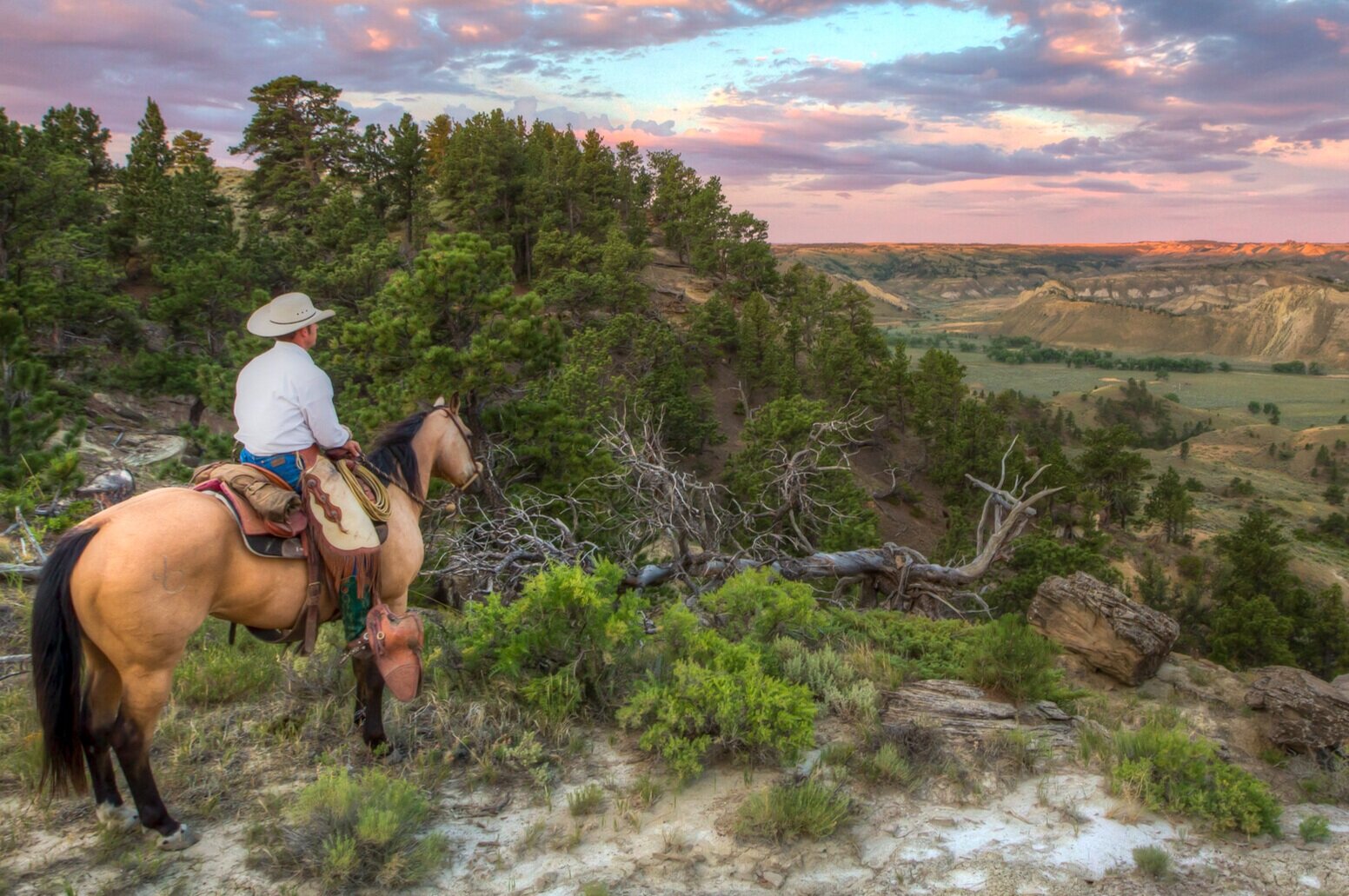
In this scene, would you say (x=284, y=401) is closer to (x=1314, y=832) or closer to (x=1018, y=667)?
(x=1018, y=667)

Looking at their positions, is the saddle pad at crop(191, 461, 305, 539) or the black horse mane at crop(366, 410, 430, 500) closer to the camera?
the saddle pad at crop(191, 461, 305, 539)

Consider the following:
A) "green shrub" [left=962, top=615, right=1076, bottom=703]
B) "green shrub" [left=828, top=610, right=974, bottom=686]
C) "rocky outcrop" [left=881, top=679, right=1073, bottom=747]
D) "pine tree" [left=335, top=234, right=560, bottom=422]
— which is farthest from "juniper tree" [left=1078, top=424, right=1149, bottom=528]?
"rocky outcrop" [left=881, top=679, right=1073, bottom=747]

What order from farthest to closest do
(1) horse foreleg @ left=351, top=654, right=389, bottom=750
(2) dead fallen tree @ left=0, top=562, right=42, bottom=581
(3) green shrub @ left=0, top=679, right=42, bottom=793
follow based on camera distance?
(2) dead fallen tree @ left=0, top=562, right=42, bottom=581 → (1) horse foreleg @ left=351, top=654, right=389, bottom=750 → (3) green shrub @ left=0, top=679, right=42, bottom=793

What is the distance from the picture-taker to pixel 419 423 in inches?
211

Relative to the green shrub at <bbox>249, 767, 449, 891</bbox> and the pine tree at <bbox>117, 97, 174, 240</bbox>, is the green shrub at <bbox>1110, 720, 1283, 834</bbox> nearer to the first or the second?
the green shrub at <bbox>249, 767, 449, 891</bbox>

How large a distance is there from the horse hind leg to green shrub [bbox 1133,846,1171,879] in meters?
5.17

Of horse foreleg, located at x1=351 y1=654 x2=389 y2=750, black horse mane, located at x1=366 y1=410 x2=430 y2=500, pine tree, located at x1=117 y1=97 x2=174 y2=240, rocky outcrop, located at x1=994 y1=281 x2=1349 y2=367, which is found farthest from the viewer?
rocky outcrop, located at x1=994 y1=281 x2=1349 y2=367

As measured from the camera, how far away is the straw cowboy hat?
410 centimetres

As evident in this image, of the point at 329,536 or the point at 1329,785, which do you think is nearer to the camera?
the point at 329,536

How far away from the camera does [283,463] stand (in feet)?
13.7

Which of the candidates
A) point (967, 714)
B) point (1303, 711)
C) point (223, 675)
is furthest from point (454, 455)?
point (1303, 711)

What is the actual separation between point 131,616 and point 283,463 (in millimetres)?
1008

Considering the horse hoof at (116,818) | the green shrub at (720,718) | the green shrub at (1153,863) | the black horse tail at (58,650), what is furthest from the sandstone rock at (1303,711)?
the black horse tail at (58,650)

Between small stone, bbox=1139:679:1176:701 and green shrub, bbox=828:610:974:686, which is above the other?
green shrub, bbox=828:610:974:686
